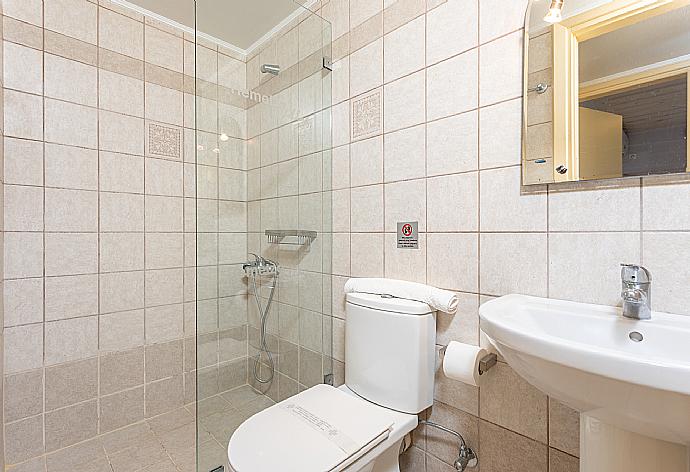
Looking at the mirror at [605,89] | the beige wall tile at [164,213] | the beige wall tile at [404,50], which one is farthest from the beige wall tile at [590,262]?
the beige wall tile at [164,213]

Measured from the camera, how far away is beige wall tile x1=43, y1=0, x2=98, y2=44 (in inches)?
68.2

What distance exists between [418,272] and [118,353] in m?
1.73

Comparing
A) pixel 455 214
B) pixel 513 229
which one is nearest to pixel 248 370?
pixel 455 214

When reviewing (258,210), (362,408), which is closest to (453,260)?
(362,408)

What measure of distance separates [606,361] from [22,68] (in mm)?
2454

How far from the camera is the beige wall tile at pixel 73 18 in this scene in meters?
1.73

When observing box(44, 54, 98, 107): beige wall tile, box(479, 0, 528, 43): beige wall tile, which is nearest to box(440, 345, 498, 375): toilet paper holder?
box(479, 0, 528, 43): beige wall tile

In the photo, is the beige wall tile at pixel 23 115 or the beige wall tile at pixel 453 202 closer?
the beige wall tile at pixel 453 202

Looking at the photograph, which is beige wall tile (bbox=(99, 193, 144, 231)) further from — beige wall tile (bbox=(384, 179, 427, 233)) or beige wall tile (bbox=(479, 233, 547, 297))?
beige wall tile (bbox=(479, 233, 547, 297))

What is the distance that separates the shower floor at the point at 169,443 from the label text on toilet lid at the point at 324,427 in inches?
11.5

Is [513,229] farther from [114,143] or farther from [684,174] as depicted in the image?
[114,143]

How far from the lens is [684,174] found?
0.81 meters

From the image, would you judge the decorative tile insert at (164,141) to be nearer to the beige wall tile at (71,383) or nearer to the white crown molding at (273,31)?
the white crown molding at (273,31)

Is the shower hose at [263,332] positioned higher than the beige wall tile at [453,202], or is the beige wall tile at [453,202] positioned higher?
the beige wall tile at [453,202]
